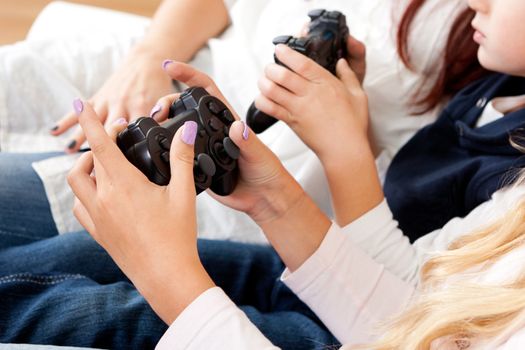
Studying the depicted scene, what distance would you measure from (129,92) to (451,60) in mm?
418

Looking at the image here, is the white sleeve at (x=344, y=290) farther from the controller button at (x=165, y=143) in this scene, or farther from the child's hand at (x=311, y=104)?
the controller button at (x=165, y=143)

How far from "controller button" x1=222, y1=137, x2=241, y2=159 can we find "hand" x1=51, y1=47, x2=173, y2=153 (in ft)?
0.99

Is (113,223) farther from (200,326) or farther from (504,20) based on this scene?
(504,20)

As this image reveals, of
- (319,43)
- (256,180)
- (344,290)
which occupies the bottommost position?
(344,290)

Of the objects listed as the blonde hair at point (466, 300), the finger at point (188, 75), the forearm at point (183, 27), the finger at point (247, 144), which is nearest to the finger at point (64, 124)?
the forearm at point (183, 27)

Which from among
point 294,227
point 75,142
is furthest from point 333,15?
point 75,142

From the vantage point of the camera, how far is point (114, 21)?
3.57 ft

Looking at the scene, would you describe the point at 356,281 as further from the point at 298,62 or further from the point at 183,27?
the point at 183,27

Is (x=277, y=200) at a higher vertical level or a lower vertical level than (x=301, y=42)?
lower

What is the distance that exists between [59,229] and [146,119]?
284 millimetres

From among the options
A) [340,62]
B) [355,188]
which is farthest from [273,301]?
[340,62]

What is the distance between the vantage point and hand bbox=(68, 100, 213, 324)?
1.62 feet

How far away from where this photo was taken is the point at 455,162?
0.78 m

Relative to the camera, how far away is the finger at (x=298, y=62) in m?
0.67
